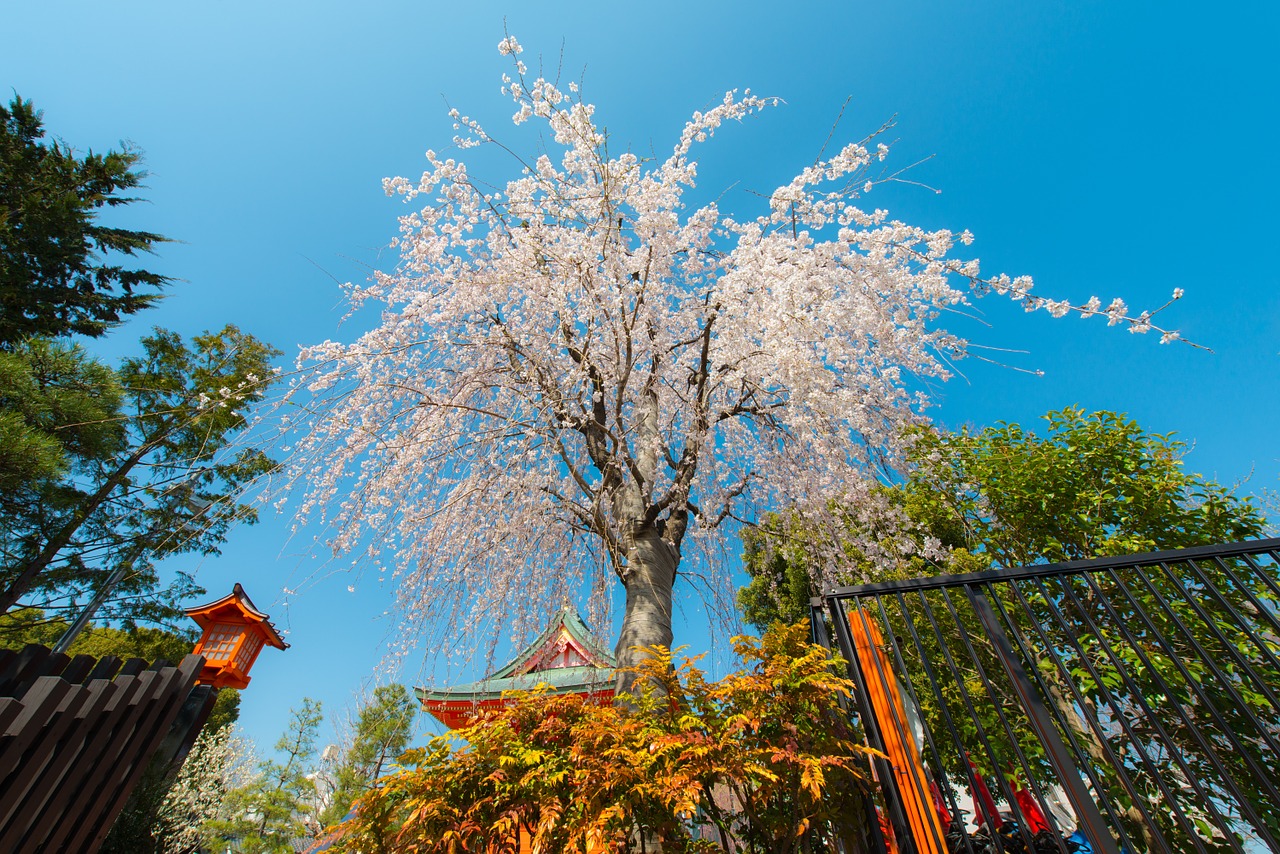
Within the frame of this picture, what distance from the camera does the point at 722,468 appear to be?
19.5ft

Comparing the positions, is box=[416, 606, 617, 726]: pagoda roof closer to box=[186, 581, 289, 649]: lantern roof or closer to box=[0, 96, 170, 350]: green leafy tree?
box=[186, 581, 289, 649]: lantern roof

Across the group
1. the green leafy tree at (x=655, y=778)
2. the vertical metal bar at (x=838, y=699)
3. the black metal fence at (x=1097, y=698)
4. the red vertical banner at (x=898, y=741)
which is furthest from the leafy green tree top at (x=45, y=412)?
the black metal fence at (x=1097, y=698)

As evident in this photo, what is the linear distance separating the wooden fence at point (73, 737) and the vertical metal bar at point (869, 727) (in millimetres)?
3339

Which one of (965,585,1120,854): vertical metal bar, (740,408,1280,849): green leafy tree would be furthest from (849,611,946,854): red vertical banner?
(740,408,1280,849): green leafy tree

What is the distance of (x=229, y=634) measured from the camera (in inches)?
357

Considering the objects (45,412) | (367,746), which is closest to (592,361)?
(45,412)

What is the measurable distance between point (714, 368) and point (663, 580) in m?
2.23

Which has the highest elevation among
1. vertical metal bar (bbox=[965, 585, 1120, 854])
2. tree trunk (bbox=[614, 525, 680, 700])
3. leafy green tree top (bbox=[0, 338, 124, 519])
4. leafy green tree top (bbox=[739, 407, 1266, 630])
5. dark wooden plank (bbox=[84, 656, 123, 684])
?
leafy green tree top (bbox=[0, 338, 124, 519])

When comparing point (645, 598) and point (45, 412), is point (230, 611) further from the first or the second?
point (645, 598)

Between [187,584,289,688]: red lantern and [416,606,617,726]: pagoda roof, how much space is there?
411 centimetres

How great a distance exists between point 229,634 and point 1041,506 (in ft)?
39.0

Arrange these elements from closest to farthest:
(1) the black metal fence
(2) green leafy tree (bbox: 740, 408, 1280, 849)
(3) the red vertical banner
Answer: (1) the black metal fence
(3) the red vertical banner
(2) green leafy tree (bbox: 740, 408, 1280, 849)

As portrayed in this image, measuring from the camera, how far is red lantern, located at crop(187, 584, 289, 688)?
8.86 meters

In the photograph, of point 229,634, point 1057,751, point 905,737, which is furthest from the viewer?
point 229,634
